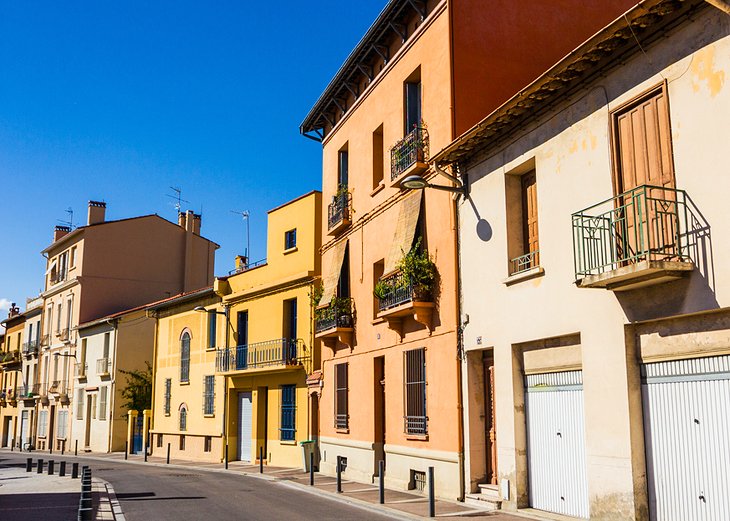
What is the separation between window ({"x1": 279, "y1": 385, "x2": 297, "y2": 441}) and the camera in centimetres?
2573

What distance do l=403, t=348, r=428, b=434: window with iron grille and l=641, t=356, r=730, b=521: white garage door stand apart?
6832mm

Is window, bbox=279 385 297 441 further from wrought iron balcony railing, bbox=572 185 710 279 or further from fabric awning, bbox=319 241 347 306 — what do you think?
wrought iron balcony railing, bbox=572 185 710 279

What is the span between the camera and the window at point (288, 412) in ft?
84.4

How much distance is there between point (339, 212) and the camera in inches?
893

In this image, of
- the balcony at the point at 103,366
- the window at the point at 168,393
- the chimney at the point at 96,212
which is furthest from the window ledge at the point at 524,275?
the chimney at the point at 96,212

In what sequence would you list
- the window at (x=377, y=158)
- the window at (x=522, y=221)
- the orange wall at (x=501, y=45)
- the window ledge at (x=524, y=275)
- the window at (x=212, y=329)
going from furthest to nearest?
the window at (x=212, y=329) < the window at (x=377, y=158) < the orange wall at (x=501, y=45) < the window at (x=522, y=221) < the window ledge at (x=524, y=275)

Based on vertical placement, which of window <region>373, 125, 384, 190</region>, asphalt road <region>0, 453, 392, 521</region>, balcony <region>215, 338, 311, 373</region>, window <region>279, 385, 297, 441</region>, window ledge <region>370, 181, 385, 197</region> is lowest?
asphalt road <region>0, 453, 392, 521</region>

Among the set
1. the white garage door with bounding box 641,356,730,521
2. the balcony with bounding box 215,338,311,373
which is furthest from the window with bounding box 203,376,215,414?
the white garage door with bounding box 641,356,730,521

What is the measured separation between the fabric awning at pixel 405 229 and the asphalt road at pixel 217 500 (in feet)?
18.7

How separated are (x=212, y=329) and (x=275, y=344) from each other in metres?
6.75

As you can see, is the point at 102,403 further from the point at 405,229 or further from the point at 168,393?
the point at 405,229

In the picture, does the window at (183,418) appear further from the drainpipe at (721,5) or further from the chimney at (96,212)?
the drainpipe at (721,5)

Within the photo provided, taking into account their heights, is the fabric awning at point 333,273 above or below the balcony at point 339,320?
above

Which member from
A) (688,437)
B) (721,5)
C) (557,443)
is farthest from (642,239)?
(557,443)
